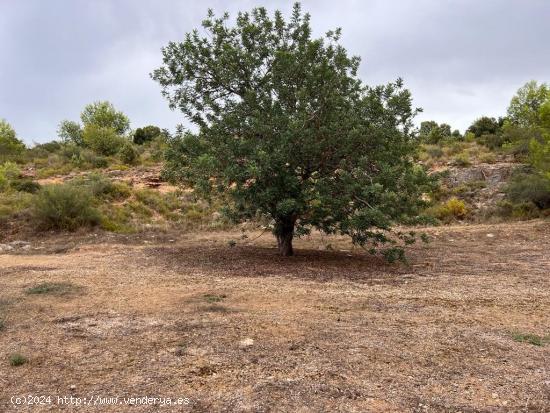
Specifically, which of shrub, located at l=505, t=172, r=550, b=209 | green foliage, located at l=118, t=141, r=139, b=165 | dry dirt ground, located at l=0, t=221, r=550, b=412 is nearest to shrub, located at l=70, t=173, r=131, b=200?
green foliage, located at l=118, t=141, r=139, b=165

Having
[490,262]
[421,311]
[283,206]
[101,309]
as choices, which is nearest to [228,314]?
[101,309]

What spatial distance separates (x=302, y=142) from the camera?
398 inches

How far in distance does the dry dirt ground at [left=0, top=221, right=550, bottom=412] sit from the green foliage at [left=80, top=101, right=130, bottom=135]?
4415 cm

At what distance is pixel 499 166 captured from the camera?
24.6 meters

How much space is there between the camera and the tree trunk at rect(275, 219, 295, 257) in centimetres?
1171

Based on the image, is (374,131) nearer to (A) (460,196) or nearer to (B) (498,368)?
(B) (498,368)

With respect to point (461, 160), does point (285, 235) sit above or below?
below

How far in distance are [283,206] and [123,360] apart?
18.0 feet

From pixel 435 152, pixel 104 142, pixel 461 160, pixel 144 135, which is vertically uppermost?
pixel 144 135

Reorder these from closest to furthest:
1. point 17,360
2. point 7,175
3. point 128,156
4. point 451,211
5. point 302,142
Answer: point 17,360 < point 302,142 < point 451,211 < point 7,175 < point 128,156

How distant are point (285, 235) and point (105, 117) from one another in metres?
45.0

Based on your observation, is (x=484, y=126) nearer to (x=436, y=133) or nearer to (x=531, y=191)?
(x=436, y=133)

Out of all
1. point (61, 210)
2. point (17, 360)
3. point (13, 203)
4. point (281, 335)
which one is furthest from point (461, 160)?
point (17, 360)

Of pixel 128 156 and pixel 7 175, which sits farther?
pixel 128 156
